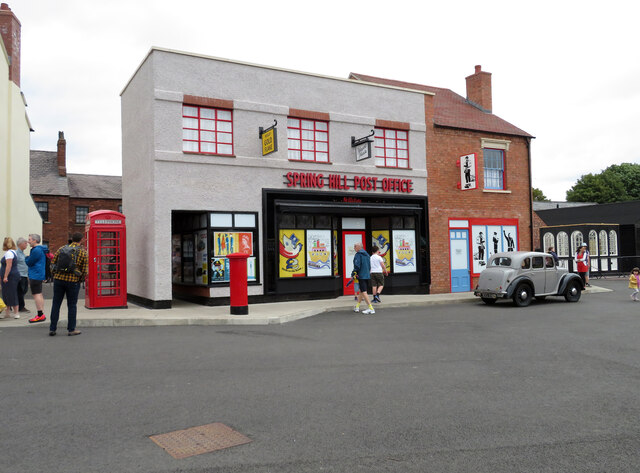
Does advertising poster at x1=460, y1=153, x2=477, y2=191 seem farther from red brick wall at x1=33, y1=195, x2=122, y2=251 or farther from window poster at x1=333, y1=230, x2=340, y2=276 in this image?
red brick wall at x1=33, y1=195, x2=122, y2=251

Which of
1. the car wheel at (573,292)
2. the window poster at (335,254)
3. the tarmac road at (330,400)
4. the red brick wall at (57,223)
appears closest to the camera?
the tarmac road at (330,400)

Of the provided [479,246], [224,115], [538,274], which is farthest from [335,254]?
[479,246]

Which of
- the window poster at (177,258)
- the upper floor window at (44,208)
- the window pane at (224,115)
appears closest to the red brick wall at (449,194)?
the window pane at (224,115)

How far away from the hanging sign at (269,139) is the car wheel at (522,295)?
815 cm

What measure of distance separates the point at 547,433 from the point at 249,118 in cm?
1301

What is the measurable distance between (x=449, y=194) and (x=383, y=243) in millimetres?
3333

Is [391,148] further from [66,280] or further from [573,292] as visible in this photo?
[66,280]

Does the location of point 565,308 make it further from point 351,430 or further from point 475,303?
point 351,430

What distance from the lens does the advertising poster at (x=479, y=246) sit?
20.0m

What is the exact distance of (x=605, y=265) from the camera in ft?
95.0

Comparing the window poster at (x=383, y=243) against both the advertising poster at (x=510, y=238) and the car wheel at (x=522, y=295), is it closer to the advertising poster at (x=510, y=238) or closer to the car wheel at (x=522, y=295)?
the car wheel at (x=522, y=295)

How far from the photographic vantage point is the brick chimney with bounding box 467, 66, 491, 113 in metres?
22.8

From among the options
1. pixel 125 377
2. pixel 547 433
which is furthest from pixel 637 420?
pixel 125 377

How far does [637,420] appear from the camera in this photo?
4859 millimetres
